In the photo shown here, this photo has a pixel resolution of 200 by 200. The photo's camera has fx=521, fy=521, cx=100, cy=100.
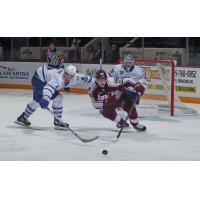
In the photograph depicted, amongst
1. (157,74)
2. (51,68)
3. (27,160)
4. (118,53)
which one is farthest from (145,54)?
(27,160)

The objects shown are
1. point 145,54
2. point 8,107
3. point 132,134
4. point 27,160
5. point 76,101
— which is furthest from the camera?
point 145,54

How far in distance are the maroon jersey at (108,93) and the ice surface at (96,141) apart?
1.15 ft

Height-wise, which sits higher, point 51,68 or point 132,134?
point 51,68

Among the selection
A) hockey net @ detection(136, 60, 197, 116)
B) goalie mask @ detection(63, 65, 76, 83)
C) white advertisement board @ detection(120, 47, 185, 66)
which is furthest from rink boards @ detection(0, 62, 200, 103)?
goalie mask @ detection(63, 65, 76, 83)

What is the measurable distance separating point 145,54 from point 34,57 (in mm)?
2728

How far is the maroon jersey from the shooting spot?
538cm

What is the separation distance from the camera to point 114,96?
5.55 metres

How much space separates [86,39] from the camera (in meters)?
10.7

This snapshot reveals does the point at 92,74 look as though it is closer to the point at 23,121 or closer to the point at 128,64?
the point at 23,121

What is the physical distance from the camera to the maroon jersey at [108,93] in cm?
538

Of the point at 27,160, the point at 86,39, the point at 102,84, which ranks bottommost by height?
the point at 27,160

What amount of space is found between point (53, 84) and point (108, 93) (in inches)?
22.9

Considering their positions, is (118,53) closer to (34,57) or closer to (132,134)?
(34,57)

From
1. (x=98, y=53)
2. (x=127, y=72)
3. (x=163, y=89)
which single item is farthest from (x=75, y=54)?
(x=127, y=72)
